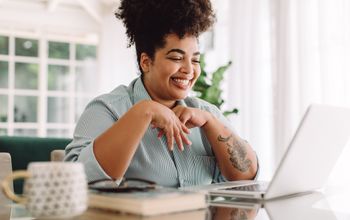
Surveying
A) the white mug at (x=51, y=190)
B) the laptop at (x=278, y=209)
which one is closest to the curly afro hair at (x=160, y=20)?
the laptop at (x=278, y=209)

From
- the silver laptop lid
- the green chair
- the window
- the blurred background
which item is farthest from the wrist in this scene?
the window

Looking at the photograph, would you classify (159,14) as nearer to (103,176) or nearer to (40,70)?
(103,176)

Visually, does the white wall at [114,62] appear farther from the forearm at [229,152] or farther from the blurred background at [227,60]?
the forearm at [229,152]

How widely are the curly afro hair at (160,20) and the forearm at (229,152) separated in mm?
285

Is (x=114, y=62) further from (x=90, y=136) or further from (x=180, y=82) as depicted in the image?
(x=90, y=136)

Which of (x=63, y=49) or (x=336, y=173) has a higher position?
(x=63, y=49)

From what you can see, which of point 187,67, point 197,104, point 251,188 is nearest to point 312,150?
point 251,188

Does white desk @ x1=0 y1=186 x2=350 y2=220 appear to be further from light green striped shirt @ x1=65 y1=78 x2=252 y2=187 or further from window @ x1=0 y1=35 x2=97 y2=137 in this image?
window @ x1=0 y1=35 x2=97 y2=137

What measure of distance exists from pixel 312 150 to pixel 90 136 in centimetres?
62

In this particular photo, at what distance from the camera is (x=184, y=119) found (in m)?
1.44

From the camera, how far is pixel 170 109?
1.46 metres

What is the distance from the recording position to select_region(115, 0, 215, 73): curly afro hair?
1.54 metres

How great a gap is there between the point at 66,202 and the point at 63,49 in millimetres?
6488

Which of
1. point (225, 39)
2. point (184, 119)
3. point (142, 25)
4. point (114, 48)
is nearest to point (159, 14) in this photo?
point (142, 25)
